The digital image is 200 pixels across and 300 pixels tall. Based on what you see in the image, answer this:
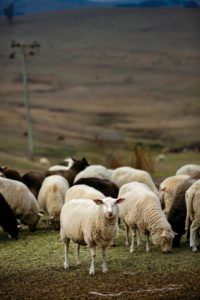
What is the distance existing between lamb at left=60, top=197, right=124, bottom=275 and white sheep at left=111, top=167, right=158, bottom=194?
20.9ft

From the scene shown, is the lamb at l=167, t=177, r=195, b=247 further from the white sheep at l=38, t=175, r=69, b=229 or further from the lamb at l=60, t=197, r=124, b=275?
the white sheep at l=38, t=175, r=69, b=229

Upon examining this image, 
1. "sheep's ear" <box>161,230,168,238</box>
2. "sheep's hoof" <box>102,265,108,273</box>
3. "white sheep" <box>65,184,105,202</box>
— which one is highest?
"white sheep" <box>65,184,105,202</box>

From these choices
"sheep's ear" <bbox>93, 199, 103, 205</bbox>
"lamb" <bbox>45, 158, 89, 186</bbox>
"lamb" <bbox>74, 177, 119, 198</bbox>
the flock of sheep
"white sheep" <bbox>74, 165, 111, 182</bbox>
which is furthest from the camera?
"lamb" <bbox>45, 158, 89, 186</bbox>

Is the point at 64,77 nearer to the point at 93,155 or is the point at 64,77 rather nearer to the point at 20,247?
the point at 93,155

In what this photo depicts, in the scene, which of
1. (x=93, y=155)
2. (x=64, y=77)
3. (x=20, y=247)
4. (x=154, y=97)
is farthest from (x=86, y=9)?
(x=20, y=247)

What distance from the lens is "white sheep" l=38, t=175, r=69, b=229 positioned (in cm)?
1761

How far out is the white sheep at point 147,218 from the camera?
13812 millimetres

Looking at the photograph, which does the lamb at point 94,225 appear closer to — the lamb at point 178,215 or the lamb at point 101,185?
the lamb at point 178,215

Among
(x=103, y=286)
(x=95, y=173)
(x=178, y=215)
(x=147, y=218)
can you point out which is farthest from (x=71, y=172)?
(x=103, y=286)

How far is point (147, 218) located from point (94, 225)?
1832 millimetres

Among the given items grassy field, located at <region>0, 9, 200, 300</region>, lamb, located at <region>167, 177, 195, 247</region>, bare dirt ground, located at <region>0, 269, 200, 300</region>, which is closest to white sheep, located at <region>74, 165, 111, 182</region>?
grassy field, located at <region>0, 9, 200, 300</region>

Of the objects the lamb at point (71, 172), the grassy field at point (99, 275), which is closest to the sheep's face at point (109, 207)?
the grassy field at point (99, 275)

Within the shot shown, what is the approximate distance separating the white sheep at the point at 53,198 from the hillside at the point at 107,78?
2986 cm

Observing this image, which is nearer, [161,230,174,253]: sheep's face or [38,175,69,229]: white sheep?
[161,230,174,253]: sheep's face
